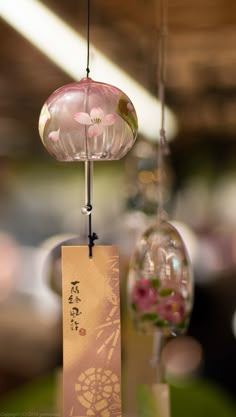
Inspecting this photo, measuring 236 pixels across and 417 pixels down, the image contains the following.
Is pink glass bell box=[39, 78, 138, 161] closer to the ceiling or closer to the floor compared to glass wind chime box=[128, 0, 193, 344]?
closer to the ceiling

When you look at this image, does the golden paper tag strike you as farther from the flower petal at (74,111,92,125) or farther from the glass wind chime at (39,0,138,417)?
Answer: the flower petal at (74,111,92,125)

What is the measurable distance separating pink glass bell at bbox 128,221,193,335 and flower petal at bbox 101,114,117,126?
1.19 ft

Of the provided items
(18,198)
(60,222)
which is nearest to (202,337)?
(60,222)

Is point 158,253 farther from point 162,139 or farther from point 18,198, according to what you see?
point 18,198

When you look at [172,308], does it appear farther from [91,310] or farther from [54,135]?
[54,135]

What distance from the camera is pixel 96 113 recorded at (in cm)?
75

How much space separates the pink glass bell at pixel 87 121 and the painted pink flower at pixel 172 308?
431mm

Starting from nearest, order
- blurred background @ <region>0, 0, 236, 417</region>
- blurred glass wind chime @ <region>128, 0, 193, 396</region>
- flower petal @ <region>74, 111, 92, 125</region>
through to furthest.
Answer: flower petal @ <region>74, 111, 92, 125</region> < blurred glass wind chime @ <region>128, 0, 193, 396</region> < blurred background @ <region>0, 0, 236, 417</region>

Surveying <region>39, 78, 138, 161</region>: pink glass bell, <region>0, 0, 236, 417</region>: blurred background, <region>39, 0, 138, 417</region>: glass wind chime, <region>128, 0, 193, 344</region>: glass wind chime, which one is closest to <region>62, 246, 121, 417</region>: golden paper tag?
<region>39, 0, 138, 417</region>: glass wind chime

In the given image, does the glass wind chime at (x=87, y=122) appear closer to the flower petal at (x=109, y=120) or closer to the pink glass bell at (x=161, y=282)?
the flower petal at (x=109, y=120)

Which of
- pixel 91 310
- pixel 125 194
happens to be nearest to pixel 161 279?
pixel 91 310

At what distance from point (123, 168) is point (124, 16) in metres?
0.44

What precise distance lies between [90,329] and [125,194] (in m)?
1.02

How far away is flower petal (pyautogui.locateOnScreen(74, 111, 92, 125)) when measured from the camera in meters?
0.74
